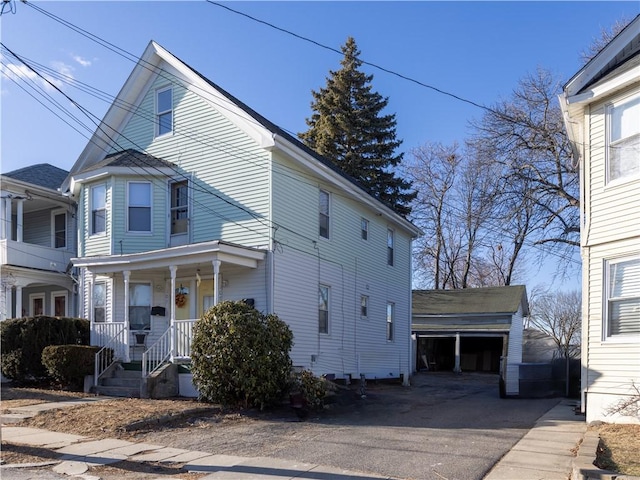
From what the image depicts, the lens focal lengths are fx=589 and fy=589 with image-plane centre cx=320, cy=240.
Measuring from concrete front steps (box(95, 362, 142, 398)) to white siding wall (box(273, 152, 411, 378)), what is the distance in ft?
12.5

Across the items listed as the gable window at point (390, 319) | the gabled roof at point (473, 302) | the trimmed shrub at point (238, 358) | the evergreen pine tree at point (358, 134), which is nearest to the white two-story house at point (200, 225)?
the trimmed shrub at point (238, 358)

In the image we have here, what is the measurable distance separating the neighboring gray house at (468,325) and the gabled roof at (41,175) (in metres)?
17.9

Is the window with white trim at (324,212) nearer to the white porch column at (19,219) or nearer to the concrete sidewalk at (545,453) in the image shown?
the concrete sidewalk at (545,453)

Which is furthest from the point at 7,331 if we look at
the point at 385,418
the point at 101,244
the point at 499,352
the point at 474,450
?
the point at 499,352

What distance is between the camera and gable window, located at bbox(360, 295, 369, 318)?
781 inches

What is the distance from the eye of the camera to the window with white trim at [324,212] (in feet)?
Answer: 58.3

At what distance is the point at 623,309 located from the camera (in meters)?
10.6

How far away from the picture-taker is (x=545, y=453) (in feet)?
26.6

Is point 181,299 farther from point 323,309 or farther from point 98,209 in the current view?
point 323,309

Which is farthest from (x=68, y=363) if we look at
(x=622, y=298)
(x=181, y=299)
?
(x=622, y=298)

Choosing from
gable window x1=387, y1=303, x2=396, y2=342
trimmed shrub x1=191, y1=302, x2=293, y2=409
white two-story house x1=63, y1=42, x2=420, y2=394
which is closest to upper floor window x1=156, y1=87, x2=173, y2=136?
white two-story house x1=63, y1=42, x2=420, y2=394

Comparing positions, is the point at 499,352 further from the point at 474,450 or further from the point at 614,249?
the point at 474,450

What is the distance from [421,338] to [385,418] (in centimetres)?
2126

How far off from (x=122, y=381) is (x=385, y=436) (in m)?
7.63
